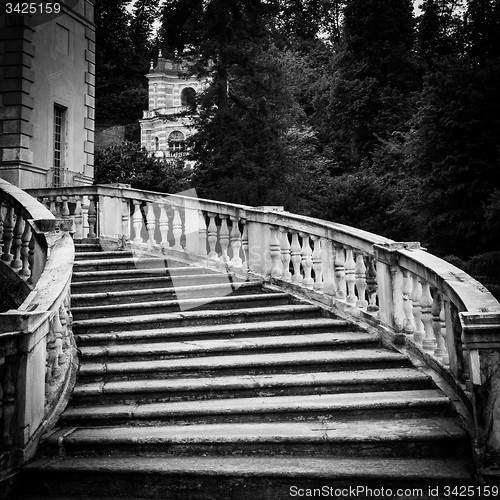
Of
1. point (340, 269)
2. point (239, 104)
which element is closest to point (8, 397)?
point (340, 269)

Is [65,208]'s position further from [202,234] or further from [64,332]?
[64,332]

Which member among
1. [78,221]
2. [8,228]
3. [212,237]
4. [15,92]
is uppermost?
[15,92]

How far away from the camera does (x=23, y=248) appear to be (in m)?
7.43

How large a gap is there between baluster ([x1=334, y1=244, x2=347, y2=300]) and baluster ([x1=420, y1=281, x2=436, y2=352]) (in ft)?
5.06

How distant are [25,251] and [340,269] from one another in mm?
4494

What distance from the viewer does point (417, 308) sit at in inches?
211

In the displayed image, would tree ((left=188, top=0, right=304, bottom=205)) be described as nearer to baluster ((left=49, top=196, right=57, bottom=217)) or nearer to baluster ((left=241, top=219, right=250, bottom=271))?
baluster ((left=49, top=196, right=57, bottom=217))

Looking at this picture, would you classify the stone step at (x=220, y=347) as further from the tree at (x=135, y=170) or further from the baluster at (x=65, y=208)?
the tree at (x=135, y=170)

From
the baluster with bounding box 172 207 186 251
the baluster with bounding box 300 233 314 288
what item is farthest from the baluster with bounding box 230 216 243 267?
the baluster with bounding box 300 233 314 288

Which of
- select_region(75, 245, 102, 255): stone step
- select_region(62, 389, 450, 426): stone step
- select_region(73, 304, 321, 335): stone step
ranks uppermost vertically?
select_region(75, 245, 102, 255): stone step

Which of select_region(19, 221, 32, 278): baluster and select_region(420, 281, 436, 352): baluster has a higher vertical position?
select_region(19, 221, 32, 278): baluster

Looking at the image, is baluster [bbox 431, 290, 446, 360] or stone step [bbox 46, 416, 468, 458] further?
baluster [bbox 431, 290, 446, 360]

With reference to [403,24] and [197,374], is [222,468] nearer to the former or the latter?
[197,374]

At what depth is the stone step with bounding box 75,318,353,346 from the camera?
609 cm
